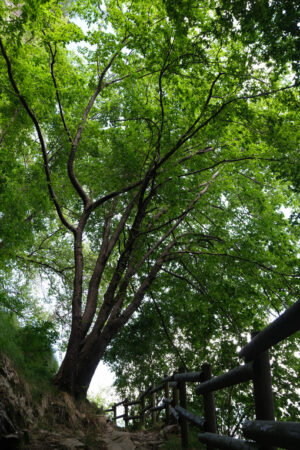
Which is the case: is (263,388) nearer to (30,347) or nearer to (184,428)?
(184,428)

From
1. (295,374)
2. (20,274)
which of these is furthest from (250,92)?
(20,274)

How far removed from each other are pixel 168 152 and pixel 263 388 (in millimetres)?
6059

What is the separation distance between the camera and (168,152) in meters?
7.58

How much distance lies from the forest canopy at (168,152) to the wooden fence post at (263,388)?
3.69 metres

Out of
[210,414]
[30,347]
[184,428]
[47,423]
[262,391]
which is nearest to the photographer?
[262,391]

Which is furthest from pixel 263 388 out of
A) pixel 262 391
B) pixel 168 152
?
pixel 168 152

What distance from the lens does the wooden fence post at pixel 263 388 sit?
7.27ft

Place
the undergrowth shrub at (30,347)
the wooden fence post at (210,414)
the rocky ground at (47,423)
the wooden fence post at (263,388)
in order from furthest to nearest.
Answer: the undergrowth shrub at (30,347) < the rocky ground at (47,423) < the wooden fence post at (210,414) < the wooden fence post at (263,388)

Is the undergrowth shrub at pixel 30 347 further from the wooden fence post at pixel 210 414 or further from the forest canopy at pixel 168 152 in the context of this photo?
the wooden fence post at pixel 210 414

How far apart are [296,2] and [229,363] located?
7272mm

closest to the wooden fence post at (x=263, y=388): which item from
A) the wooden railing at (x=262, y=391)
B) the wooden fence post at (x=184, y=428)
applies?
the wooden railing at (x=262, y=391)

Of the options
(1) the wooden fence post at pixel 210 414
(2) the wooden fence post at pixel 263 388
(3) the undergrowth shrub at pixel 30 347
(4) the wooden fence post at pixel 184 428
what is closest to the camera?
(2) the wooden fence post at pixel 263 388

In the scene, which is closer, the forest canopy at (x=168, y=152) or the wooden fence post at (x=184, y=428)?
the wooden fence post at (x=184, y=428)

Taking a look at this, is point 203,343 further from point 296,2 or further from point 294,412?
point 296,2
